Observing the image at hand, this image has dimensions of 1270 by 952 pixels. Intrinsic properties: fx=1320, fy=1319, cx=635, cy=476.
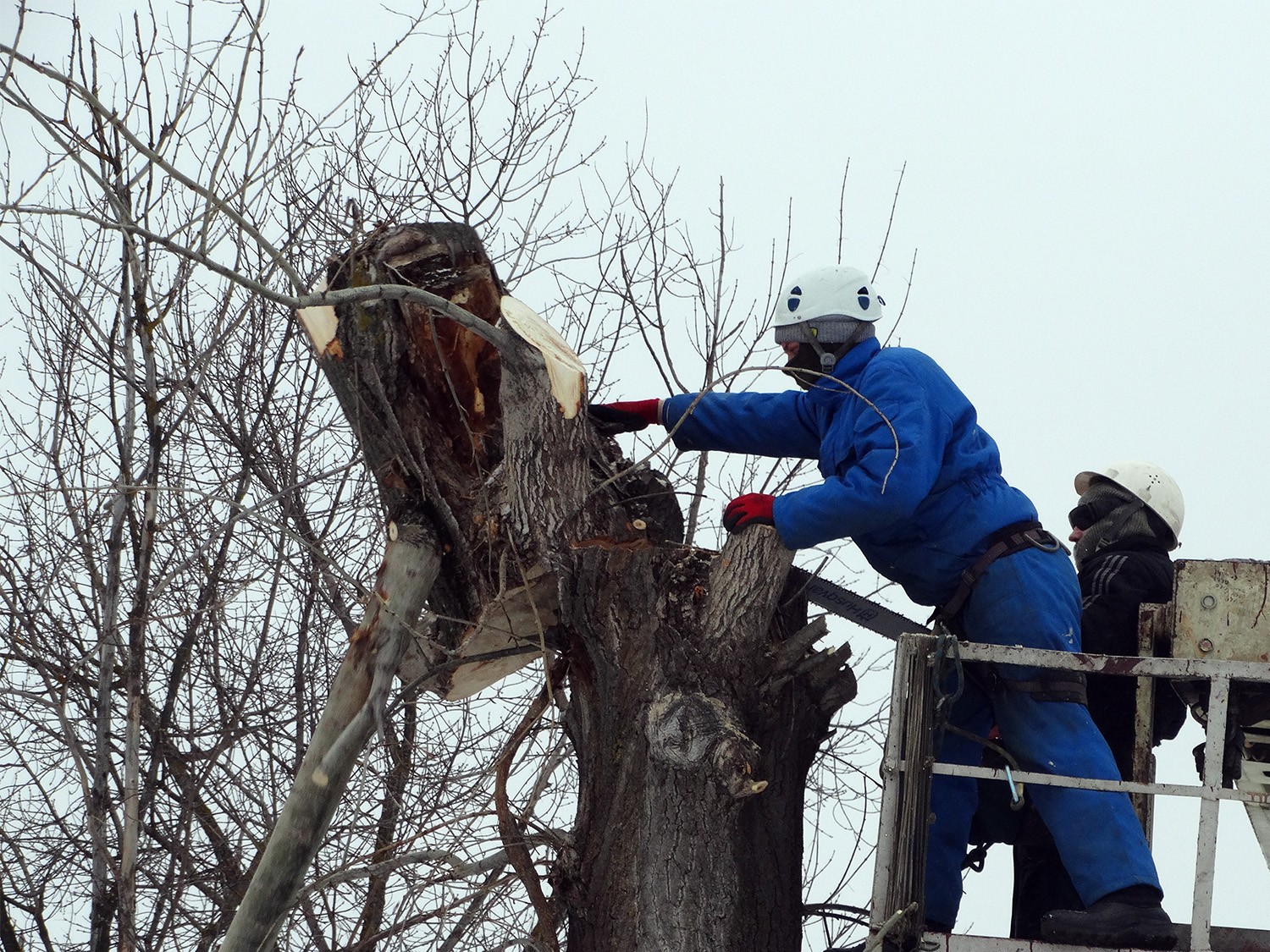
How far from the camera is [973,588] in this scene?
12.7ft

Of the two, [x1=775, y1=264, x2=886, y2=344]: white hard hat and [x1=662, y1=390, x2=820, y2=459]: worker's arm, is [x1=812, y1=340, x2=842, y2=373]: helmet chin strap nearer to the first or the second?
[x1=775, y1=264, x2=886, y2=344]: white hard hat

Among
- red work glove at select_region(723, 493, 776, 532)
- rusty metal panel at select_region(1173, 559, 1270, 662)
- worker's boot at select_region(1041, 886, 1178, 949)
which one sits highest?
red work glove at select_region(723, 493, 776, 532)

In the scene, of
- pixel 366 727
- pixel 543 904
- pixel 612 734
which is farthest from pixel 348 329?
pixel 543 904

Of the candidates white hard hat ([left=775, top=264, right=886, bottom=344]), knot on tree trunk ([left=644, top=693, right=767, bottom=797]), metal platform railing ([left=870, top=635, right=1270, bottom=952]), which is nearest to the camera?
metal platform railing ([left=870, top=635, right=1270, bottom=952])

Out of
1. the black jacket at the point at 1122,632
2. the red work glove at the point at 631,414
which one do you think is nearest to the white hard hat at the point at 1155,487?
the black jacket at the point at 1122,632

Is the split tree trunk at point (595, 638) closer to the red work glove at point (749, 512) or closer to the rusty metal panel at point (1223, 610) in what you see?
the red work glove at point (749, 512)

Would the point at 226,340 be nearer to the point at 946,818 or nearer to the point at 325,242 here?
the point at 325,242

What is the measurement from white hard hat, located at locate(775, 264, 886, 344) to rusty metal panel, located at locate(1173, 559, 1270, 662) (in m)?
1.19

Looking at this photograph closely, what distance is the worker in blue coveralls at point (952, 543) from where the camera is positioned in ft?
11.4

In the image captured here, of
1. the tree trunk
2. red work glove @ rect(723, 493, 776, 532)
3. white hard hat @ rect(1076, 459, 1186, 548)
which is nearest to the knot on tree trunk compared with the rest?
the tree trunk

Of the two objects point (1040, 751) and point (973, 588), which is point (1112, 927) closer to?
point (1040, 751)

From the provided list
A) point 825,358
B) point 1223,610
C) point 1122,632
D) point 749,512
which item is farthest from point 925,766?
point 825,358

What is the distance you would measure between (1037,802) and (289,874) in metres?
2.06

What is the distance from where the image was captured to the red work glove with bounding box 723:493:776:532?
12.1 feet
